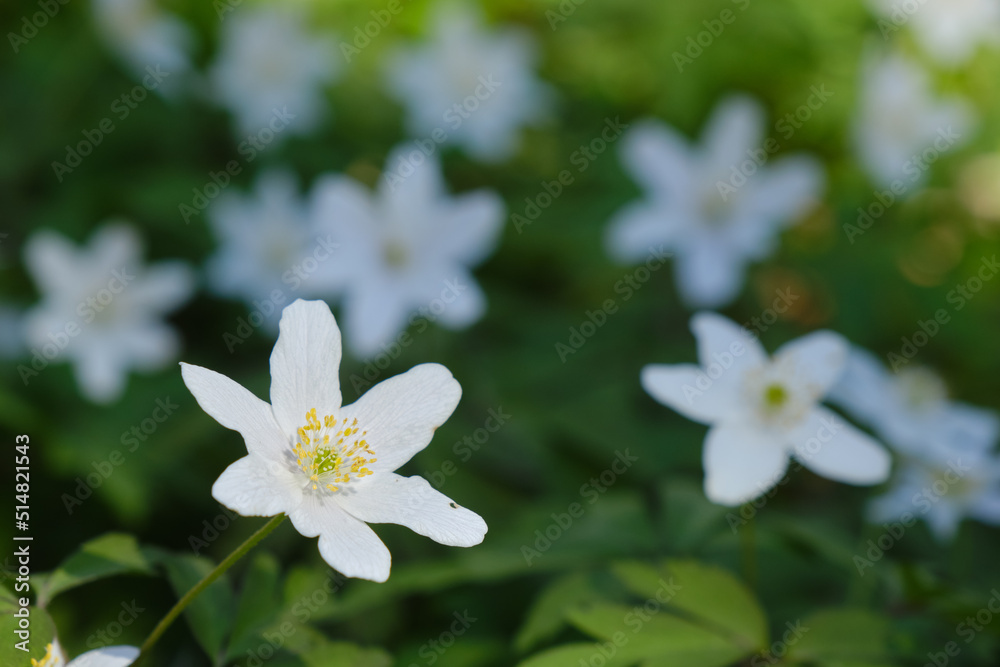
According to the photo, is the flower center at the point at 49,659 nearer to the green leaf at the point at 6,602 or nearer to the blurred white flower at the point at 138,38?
the green leaf at the point at 6,602

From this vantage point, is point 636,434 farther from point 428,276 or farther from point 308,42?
point 308,42

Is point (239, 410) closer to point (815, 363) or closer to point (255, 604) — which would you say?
point (255, 604)

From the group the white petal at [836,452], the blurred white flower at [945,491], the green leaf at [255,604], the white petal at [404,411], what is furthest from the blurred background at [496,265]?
the white petal at [404,411]

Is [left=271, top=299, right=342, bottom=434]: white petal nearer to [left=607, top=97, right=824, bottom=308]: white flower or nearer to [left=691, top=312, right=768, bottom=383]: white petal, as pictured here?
[left=691, top=312, right=768, bottom=383]: white petal

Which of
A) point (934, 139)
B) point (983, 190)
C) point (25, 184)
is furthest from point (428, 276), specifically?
point (983, 190)

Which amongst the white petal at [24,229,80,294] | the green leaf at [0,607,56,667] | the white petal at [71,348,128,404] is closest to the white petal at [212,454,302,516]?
the green leaf at [0,607,56,667]

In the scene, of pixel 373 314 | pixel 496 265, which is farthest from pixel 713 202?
pixel 373 314
